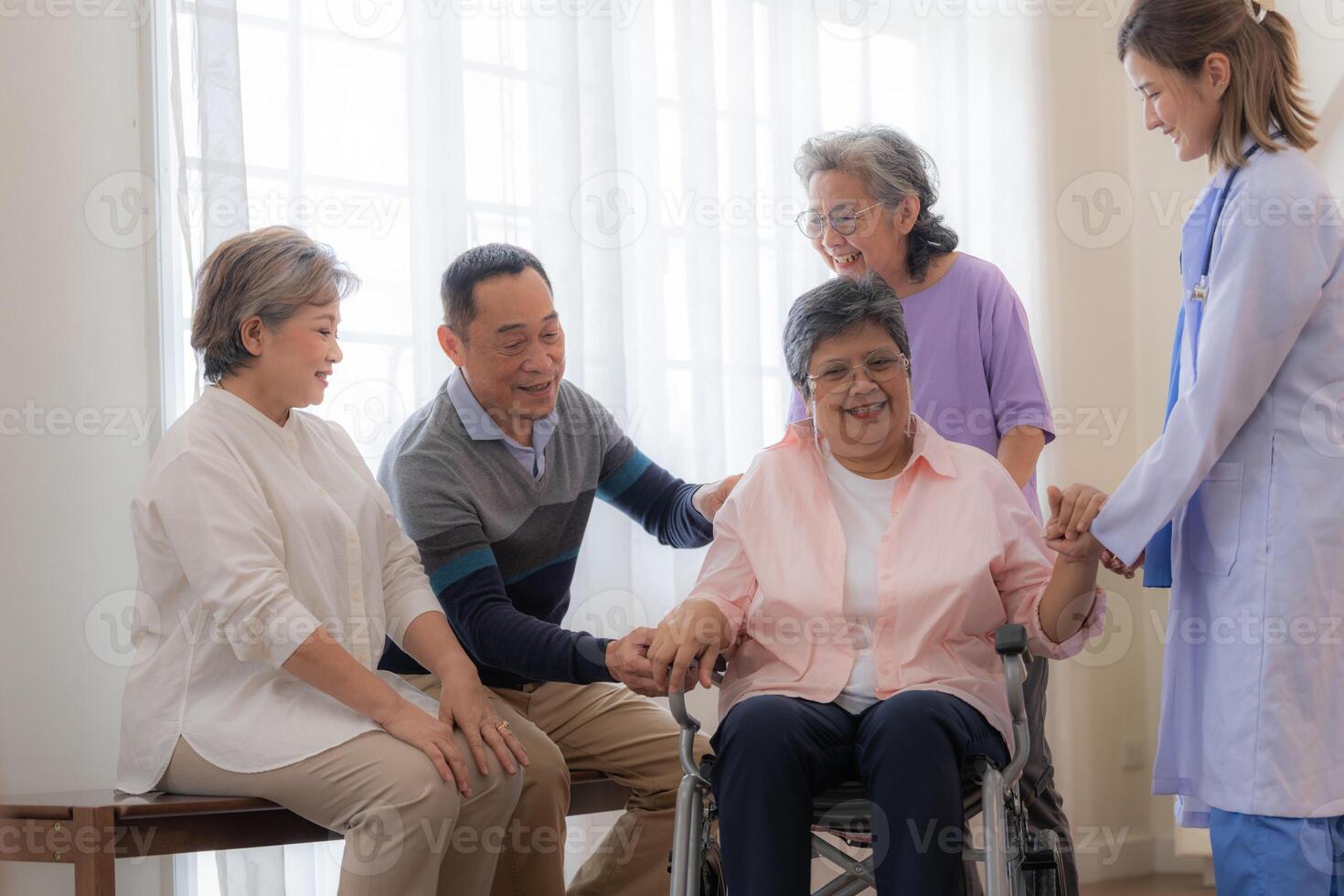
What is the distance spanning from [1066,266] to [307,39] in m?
2.48

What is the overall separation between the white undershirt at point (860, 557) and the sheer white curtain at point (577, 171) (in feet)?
3.25

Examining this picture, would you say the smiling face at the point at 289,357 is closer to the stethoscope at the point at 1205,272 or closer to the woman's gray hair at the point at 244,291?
the woman's gray hair at the point at 244,291

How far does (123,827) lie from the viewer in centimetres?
188

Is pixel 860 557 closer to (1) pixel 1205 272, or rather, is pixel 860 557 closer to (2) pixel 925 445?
(2) pixel 925 445

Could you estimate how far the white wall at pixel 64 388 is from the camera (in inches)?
90.4

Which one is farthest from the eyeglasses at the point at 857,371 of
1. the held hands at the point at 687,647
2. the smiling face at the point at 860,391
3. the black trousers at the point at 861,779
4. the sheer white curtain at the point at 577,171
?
the sheer white curtain at the point at 577,171

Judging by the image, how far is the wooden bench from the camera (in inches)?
73.5

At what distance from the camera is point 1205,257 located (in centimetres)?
190

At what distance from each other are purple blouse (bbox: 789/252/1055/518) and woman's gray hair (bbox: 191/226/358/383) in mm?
950

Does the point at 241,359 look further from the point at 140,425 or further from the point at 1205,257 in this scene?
the point at 1205,257

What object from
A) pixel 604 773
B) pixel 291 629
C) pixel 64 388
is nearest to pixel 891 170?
pixel 604 773

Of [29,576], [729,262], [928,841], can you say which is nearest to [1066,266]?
[729,262]

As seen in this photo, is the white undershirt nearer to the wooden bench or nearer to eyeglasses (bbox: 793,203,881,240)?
eyeglasses (bbox: 793,203,881,240)

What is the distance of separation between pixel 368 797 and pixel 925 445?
1.03 metres
